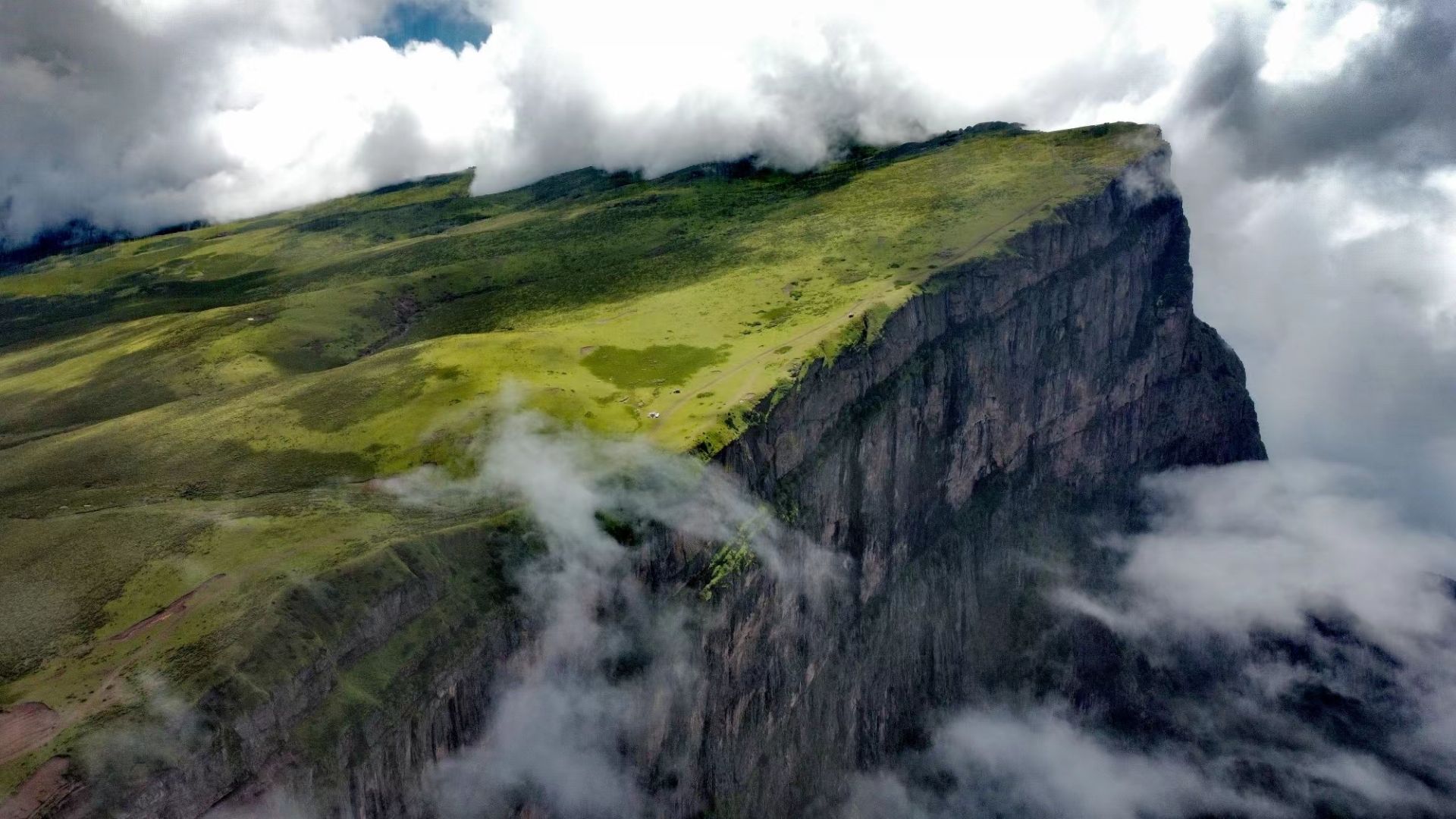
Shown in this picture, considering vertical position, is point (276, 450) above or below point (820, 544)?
above

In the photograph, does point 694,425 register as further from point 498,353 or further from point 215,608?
point 215,608

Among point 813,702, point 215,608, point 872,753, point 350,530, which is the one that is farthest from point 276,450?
point 872,753

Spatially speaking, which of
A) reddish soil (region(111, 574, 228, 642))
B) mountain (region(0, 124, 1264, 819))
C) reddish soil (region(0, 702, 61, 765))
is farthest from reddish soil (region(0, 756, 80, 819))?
reddish soil (region(111, 574, 228, 642))

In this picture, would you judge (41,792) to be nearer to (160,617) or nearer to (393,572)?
(160,617)

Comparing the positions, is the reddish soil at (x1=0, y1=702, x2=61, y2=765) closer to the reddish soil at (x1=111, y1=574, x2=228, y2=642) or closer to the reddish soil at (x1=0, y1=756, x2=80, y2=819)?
the reddish soil at (x1=0, y1=756, x2=80, y2=819)

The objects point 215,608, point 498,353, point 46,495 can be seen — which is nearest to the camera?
point 215,608

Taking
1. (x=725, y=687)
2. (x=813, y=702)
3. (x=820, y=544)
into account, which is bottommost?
(x=813, y=702)

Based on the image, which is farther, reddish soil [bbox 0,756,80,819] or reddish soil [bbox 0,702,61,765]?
reddish soil [bbox 0,702,61,765]

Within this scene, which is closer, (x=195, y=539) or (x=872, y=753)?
(x=195, y=539)
